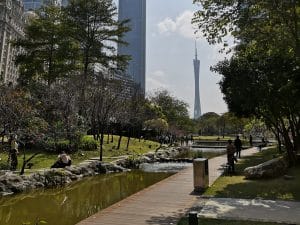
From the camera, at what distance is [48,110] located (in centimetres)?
2908

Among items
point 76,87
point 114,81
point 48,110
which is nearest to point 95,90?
point 76,87

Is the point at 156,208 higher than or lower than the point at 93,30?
lower

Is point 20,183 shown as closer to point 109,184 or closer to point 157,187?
point 109,184

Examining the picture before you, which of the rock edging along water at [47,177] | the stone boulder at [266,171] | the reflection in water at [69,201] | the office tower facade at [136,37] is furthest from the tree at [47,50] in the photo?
the office tower facade at [136,37]

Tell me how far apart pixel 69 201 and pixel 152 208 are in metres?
4.64

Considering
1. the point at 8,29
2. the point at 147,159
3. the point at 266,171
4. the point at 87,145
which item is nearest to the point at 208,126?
the point at 8,29

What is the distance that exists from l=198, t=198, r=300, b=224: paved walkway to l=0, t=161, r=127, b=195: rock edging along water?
8388 millimetres

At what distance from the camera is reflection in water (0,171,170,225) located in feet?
40.2

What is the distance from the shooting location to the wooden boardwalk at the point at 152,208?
9.82 m

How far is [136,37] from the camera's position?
14825 cm

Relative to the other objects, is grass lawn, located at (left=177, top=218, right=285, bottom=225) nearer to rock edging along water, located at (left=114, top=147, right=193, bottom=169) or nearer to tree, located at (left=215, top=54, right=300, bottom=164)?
tree, located at (left=215, top=54, right=300, bottom=164)

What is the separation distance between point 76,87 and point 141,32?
121177mm

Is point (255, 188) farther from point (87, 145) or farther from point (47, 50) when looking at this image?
point (47, 50)

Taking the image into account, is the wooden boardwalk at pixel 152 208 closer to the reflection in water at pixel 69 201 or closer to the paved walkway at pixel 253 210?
the paved walkway at pixel 253 210
